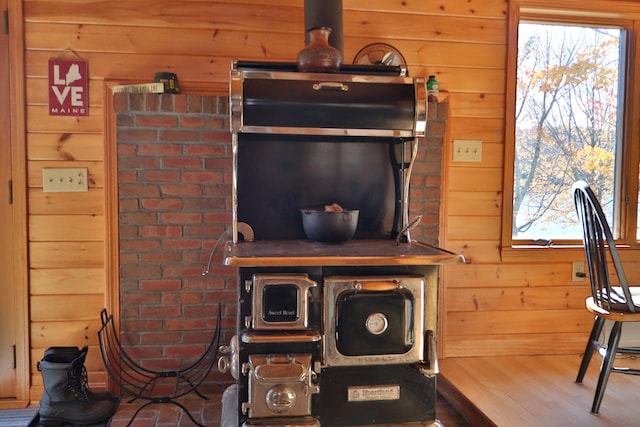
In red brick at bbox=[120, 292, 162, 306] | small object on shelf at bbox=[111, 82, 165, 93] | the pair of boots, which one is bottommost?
the pair of boots

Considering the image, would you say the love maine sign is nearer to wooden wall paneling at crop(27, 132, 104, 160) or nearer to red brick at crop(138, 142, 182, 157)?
wooden wall paneling at crop(27, 132, 104, 160)

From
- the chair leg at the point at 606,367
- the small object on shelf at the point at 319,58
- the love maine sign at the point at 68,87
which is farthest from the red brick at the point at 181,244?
Result: the chair leg at the point at 606,367

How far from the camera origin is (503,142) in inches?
96.0

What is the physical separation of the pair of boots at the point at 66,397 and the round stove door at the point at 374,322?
3.70ft

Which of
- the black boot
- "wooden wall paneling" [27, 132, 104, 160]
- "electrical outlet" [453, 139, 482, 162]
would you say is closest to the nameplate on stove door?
the black boot

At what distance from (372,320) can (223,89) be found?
129cm

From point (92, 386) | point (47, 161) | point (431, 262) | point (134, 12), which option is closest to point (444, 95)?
point (431, 262)

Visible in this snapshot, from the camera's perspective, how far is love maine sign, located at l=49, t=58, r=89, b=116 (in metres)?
2.14

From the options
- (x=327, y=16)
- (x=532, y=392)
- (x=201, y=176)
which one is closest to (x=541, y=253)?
(x=532, y=392)

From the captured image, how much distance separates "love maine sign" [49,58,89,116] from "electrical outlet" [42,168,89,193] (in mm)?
251

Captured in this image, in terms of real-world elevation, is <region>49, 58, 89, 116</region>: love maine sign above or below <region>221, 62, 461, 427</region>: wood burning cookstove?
above

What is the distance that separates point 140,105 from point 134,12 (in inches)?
17.3

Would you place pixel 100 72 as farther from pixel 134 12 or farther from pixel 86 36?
pixel 134 12

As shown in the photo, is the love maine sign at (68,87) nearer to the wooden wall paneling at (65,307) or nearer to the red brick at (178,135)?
the red brick at (178,135)
